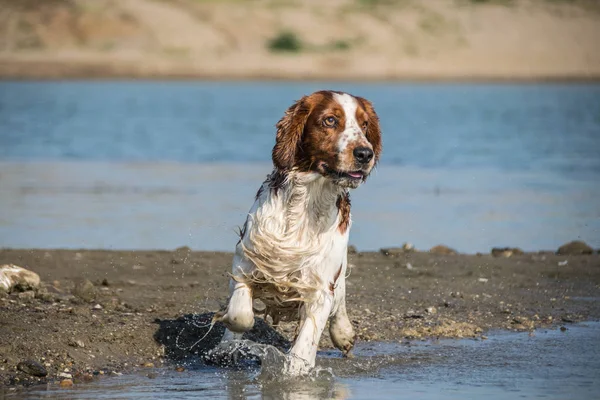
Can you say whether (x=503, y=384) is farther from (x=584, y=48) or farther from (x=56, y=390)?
(x=584, y=48)

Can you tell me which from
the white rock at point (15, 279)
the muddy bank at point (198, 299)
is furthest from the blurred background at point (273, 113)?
the white rock at point (15, 279)

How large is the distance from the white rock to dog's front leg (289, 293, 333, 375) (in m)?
2.90

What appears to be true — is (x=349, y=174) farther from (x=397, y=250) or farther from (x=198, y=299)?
(x=397, y=250)

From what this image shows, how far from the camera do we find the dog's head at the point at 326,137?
7727 mm

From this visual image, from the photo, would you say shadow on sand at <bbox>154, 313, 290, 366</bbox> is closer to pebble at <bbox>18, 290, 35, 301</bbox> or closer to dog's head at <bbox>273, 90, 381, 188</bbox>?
pebble at <bbox>18, 290, 35, 301</bbox>

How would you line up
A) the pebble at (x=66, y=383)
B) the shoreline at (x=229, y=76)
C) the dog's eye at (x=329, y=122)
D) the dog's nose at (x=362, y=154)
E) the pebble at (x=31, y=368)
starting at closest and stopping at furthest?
the dog's nose at (x=362, y=154), the dog's eye at (x=329, y=122), the pebble at (x=66, y=383), the pebble at (x=31, y=368), the shoreline at (x=229, y=76)

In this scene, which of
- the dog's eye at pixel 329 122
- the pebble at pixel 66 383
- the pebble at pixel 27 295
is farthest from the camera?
the pebble at pixel 27 295

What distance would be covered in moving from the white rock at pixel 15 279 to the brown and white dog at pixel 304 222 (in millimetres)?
2392

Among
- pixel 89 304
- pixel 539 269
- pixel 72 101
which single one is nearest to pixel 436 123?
pixel 72 101

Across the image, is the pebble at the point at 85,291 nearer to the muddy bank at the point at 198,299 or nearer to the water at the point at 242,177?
the muddy bank at the point at 198,299

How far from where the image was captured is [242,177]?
22281mm

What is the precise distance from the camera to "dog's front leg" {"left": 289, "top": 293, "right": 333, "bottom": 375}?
813 centimetres

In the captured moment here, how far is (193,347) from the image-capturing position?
9133 mm

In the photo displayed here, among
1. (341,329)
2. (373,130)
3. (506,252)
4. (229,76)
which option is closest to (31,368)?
(341,329)
